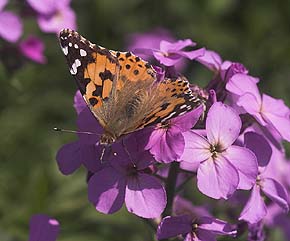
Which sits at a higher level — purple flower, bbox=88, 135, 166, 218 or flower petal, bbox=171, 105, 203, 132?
flower petal, bbox=171, 105, 203, 132

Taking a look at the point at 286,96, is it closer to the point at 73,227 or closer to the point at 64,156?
the point at 73,227

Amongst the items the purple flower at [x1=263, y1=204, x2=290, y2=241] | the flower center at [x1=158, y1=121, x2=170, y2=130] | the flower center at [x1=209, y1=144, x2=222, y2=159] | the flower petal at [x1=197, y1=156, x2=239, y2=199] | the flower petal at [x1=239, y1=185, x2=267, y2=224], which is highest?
the flower center at [x1=158, y1=121, x2=170, y2=130]

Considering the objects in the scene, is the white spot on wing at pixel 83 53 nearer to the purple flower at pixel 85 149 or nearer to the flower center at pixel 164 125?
the purple flower at pixel 85 149

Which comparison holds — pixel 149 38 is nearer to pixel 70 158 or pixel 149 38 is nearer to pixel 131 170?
pixel 70 158

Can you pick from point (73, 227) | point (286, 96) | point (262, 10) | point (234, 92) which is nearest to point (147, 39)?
point (262, 10)

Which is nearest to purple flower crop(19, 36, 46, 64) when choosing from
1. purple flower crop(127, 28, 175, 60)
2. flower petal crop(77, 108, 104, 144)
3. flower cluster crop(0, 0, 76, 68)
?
flower cluster crop(0, 0, 76, 68)

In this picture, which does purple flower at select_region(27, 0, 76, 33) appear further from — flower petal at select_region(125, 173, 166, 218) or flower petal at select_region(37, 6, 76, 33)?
flower petal at select_region(125, 173, 166, 218)

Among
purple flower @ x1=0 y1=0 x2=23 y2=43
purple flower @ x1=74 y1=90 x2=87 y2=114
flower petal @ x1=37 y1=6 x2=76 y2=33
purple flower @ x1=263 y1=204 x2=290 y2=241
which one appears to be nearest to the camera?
purple flower @ x1=74 y1=90 x2=87 y2=114
